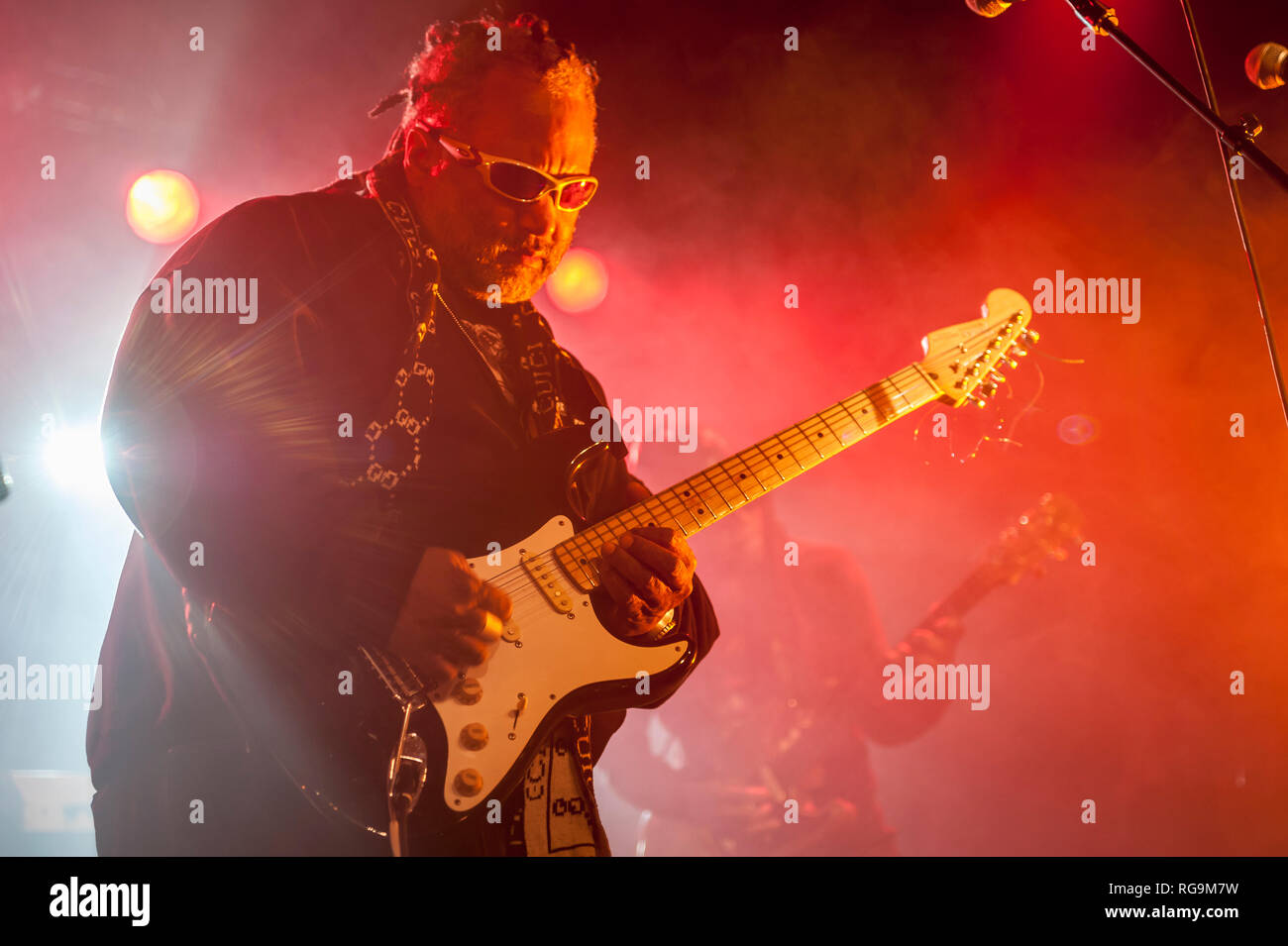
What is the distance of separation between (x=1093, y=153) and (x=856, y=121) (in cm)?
80

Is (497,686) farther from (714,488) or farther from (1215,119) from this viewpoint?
(1215,119)

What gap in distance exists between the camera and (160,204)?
2.41 meters

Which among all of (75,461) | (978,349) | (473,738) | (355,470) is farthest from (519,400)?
(75,461)

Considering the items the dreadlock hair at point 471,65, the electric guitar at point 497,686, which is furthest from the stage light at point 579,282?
the electric guitar at point 497,686

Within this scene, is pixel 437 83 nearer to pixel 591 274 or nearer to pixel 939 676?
pixel 591 274

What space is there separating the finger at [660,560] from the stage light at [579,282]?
91 centimetres

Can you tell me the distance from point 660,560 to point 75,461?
5.73 feet

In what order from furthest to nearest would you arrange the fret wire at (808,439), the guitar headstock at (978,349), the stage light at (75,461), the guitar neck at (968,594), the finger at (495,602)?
the guitar neck at (968,594), the stage light at (75,461), the guitar headstock at (978,349), the fret wire at (808,439), the finger at (495,602)

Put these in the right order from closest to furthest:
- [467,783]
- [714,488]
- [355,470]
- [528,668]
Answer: [467,783], [528,668], [355,470], [714,488]

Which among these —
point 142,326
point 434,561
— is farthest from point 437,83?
point 434,561

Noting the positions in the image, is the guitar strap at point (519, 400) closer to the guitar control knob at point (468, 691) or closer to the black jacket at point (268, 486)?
the black jacket at point (268, 486)

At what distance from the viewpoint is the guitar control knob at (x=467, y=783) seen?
1.66 m

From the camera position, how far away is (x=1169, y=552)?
2.63m
